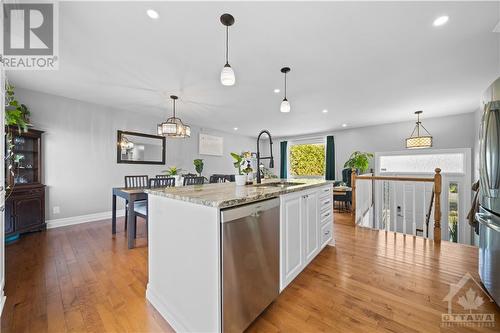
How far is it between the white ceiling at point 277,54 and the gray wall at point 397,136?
3.37 ft

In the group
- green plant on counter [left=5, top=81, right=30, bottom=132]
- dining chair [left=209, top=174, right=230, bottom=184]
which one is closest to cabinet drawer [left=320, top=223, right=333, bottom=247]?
dining chair [left=209, top=174, right=230, bottom=184]

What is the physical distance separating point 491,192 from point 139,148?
5.41 metres

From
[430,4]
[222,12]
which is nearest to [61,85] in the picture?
[222,12]

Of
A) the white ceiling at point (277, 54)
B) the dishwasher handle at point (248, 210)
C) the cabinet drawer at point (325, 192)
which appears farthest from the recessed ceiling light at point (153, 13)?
the cabinet drawer at point (325, 192)

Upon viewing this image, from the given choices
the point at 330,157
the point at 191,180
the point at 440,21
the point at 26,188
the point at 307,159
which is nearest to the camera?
the point at 440,21

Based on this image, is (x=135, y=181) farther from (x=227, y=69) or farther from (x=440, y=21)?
(x=440, y=21)

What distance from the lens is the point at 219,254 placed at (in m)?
1.05

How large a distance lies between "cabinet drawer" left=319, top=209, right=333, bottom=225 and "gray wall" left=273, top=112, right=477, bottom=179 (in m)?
4.36

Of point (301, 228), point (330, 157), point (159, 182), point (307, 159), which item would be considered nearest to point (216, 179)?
point (159, 182)

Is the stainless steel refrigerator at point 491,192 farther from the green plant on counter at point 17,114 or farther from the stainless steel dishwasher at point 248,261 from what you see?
the green plant on counter at point 17,114

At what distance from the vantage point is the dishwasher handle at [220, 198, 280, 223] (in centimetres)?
107

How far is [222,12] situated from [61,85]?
3109 millimetres

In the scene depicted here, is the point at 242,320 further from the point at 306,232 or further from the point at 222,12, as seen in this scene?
the point at 222,12

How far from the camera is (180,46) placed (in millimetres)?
1986
